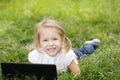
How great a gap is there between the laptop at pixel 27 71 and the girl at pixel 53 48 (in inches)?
18.9

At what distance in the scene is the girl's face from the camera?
17.0 feet

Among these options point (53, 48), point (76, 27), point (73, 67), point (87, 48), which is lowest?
point (73, 67)

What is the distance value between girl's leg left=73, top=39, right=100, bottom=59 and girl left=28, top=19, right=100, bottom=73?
0.65m

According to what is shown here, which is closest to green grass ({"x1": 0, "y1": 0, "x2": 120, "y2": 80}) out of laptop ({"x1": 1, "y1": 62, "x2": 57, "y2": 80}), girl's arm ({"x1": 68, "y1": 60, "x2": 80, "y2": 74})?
girl's arm ({"x1": 68, "y1": 60, "x2": 80, "y2": 74})

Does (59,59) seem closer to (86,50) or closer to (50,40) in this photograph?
(50,40)

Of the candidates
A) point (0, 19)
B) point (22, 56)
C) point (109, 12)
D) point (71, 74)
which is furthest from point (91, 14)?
point (71, 74)

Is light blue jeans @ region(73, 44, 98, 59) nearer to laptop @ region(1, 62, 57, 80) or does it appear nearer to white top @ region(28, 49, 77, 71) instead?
white top @ region(28, 49, 77, 71)

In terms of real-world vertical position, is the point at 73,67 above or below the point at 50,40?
below

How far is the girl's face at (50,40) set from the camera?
17.0 feet

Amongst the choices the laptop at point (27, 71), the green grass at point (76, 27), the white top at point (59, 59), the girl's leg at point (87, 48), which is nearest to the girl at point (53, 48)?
the white top at point (59, 59)

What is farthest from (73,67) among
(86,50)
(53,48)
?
(86,50)

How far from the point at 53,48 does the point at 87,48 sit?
1204mm

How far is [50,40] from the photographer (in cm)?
517

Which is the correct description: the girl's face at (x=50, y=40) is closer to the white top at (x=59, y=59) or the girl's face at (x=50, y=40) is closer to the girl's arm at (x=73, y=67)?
the white top at (x=59, y=59)
